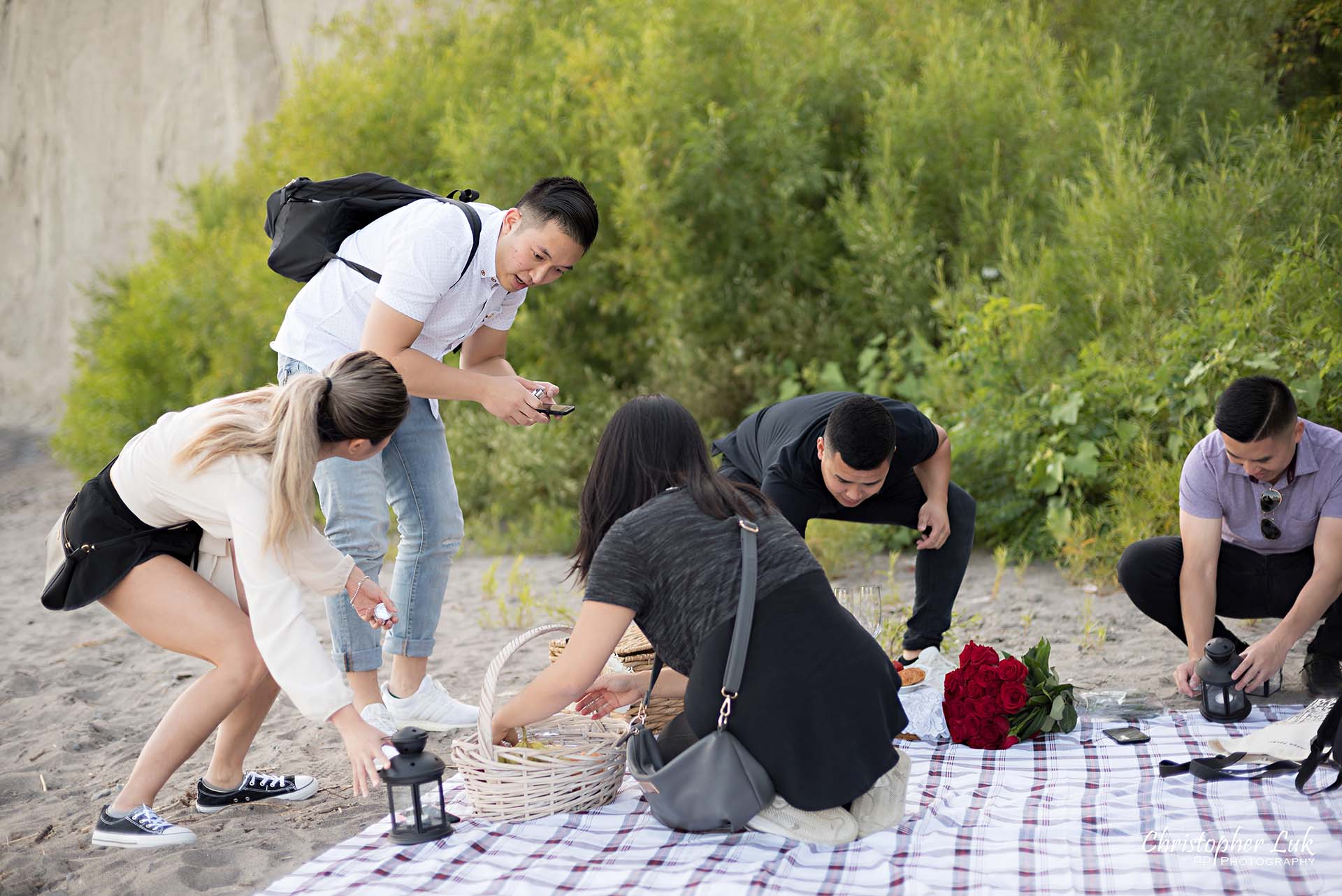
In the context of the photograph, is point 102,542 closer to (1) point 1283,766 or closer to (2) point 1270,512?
(1) point 1283,766

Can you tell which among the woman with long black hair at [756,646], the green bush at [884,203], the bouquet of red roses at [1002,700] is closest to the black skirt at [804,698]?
the woman with long black hair at [756,646]

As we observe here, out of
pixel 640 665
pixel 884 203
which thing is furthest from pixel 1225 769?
pixel 884 203

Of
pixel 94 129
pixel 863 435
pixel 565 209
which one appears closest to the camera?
pixel 565 209

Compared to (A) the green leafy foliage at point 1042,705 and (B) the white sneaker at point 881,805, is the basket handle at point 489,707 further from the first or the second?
(A) the green leafy foliage at point 1042,705

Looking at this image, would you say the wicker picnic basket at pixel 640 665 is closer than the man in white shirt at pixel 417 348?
No

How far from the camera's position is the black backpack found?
3348mm

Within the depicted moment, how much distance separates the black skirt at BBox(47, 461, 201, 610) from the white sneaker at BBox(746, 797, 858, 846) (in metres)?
1.68

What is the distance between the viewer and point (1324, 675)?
3.61 metres

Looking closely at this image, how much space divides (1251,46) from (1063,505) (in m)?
4.53

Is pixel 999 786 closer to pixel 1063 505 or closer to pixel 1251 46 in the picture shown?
pixel 1063 505

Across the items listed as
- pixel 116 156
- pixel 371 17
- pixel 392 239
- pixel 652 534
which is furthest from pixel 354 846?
pixel 116 156

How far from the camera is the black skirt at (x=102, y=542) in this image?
2809 millimetres

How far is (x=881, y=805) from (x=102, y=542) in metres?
2.04

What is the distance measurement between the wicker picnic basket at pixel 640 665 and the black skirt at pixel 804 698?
623mm
